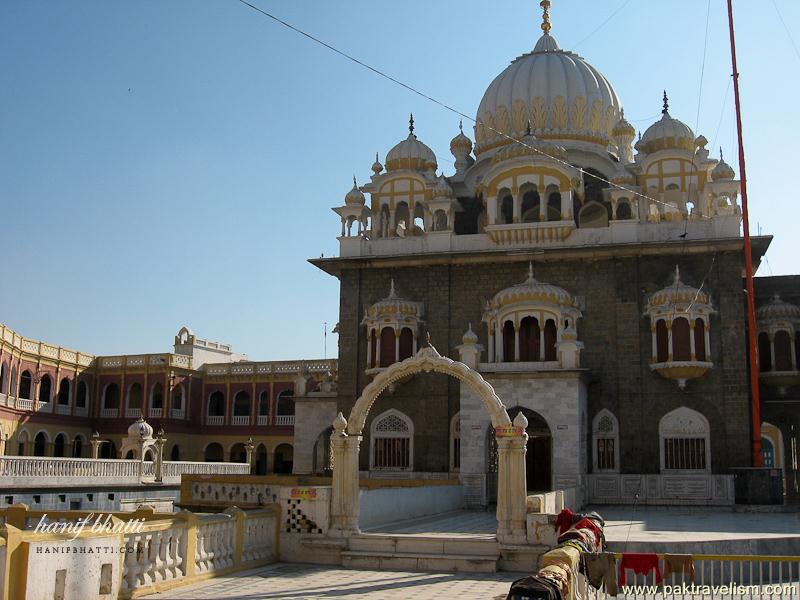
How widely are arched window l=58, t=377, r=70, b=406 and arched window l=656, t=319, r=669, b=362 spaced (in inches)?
1310

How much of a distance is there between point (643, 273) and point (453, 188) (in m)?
7.99

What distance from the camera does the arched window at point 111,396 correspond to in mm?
50812

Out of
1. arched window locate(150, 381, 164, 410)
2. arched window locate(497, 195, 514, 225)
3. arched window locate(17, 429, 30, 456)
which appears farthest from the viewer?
arched window locate(150, 381, 164, 410)

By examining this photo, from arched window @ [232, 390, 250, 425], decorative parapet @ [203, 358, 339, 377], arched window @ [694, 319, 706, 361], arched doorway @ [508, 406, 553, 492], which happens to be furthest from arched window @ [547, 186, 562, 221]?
arched window @ [232, 390, 250, 425]

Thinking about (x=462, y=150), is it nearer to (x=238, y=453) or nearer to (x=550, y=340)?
(x=550, y=340)

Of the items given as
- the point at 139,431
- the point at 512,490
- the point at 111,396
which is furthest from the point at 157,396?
the point at 512,490

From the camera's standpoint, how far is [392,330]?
2902 cm

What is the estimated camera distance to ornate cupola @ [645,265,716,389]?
86.0 feet

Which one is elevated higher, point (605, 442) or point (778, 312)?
point (778, 312)

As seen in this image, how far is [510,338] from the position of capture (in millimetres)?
27609

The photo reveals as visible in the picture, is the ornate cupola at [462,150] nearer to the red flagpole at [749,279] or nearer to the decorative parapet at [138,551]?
the red flagpole at [749,279]

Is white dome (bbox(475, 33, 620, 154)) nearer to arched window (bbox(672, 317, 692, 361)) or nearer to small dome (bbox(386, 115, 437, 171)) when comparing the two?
small dome (bbox(386, 115, 437, 171))

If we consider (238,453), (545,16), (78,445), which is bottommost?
(238,453)

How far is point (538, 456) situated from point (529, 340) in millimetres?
3420
